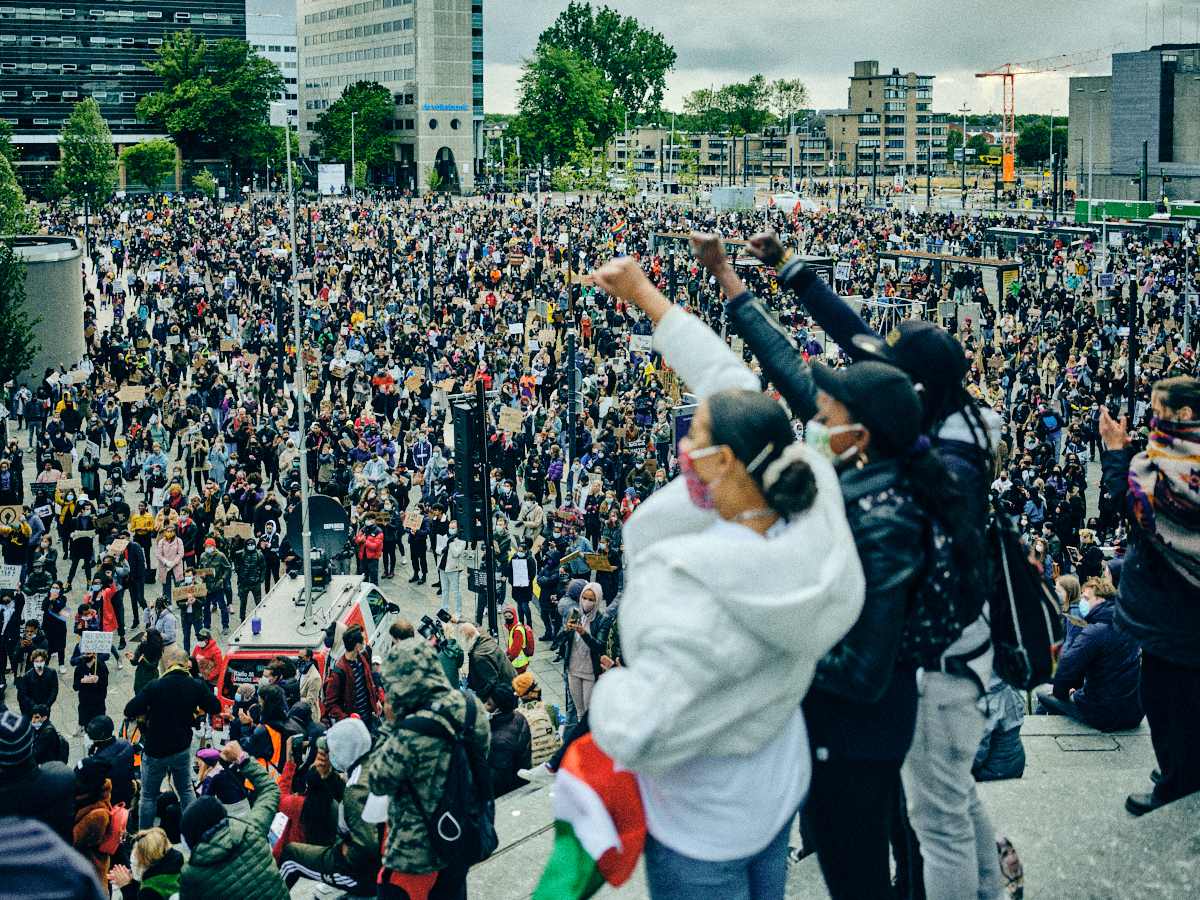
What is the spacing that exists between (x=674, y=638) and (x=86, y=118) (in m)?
84.1

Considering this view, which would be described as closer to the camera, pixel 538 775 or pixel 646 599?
pixel 646 599

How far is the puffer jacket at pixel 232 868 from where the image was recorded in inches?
164

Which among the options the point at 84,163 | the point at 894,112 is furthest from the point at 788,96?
the point at 84,163

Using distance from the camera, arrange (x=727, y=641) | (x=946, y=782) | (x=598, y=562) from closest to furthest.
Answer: (x=727, y=641)
(x=946, y=782)
(x=598, y=562)

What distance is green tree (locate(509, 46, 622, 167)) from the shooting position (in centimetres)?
10319

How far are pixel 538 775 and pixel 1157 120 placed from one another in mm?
86009

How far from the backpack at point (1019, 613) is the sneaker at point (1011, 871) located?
2.40 ft

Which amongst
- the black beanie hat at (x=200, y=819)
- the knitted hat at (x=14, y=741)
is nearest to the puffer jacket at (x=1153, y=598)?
the black beanie hat at (x=200, y=819)

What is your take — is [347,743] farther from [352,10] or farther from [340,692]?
[352,10]

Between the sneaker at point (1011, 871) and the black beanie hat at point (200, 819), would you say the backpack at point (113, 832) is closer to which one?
the black beanie hat at point (200, 819)

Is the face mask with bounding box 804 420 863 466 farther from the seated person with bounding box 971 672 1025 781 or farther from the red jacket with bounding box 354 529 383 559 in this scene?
the red jacket with bounding box 354 529 383 559

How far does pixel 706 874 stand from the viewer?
2.22 metres

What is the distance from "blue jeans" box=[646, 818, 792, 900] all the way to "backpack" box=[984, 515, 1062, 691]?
99cm

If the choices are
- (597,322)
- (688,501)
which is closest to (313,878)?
(688,501)
